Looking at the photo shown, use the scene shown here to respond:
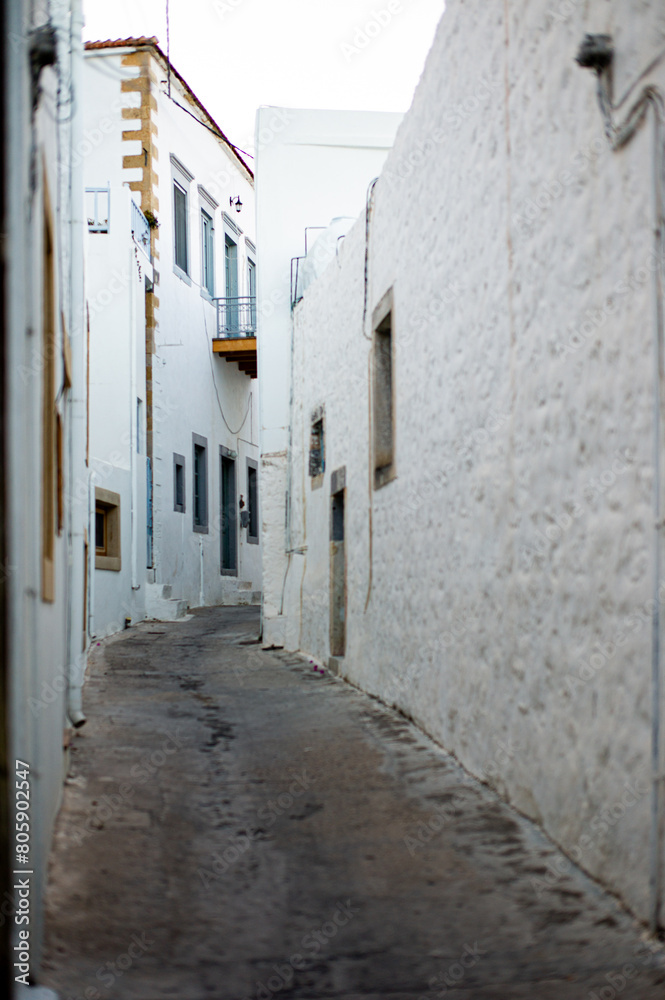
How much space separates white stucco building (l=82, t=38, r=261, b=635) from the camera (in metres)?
15.6

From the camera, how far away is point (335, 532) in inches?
479

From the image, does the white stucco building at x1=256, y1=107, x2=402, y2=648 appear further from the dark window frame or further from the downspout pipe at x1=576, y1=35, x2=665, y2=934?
the downspout pipe at x1=576, y1=35, x2=665, y2=934

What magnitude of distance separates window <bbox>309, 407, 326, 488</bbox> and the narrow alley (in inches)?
210

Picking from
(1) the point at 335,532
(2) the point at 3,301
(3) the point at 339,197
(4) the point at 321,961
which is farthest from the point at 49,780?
(3) the point at 339,197

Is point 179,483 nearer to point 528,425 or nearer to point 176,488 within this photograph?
point 176,488

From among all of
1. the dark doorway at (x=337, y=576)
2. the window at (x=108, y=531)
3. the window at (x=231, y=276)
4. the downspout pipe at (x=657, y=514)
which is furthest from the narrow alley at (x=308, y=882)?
the window at (x=231, y=276)

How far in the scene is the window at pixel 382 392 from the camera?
31.8ft

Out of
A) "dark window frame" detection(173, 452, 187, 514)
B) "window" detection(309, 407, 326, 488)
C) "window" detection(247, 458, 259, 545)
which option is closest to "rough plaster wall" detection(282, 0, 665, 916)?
"window" detection(309, 407, 326, 488)

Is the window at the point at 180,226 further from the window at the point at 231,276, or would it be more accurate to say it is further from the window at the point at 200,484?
the window at the point at 200,484

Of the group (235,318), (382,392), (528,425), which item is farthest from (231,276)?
(528,425)

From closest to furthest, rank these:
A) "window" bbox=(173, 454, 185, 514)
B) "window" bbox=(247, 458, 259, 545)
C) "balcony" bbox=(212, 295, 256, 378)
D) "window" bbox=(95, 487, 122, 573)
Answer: "window" bbox=(95, 487, 122, 573) → "window" bbox=(173, 454, 185, 514) → "balcony" bbox=(212, 295, 256, 378) → "window" bbox=(247, 458, 259, 545)

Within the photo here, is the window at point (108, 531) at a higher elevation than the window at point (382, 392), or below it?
below

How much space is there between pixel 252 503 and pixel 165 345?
6.14 m

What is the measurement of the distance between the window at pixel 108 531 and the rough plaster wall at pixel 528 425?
6059 millimetres
